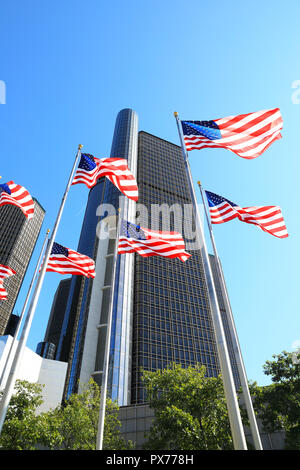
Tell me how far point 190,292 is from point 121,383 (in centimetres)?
4487

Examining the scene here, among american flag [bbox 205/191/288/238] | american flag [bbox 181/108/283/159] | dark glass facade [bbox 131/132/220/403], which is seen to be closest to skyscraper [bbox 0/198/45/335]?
dark glass facade [bbox 131/132/220/403]

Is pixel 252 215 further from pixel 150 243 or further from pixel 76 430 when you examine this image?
pixel 76 430

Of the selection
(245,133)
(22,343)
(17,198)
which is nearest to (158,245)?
(245,133)

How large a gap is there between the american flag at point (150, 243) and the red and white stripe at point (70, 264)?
2.74 metres

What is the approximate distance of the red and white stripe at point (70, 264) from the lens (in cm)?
2095

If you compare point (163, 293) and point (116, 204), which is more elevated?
point (116, 204)

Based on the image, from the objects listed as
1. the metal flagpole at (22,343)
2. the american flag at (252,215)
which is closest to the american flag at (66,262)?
the metal flagpole at (22,343)

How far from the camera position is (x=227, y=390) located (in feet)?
38.1

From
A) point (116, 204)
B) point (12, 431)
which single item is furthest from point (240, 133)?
point (116, 204)

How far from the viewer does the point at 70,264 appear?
70.9 ft

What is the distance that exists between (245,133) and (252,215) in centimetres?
503

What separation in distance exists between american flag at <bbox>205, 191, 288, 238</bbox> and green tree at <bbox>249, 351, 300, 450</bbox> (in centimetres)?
1175

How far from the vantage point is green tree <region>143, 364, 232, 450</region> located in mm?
21500
